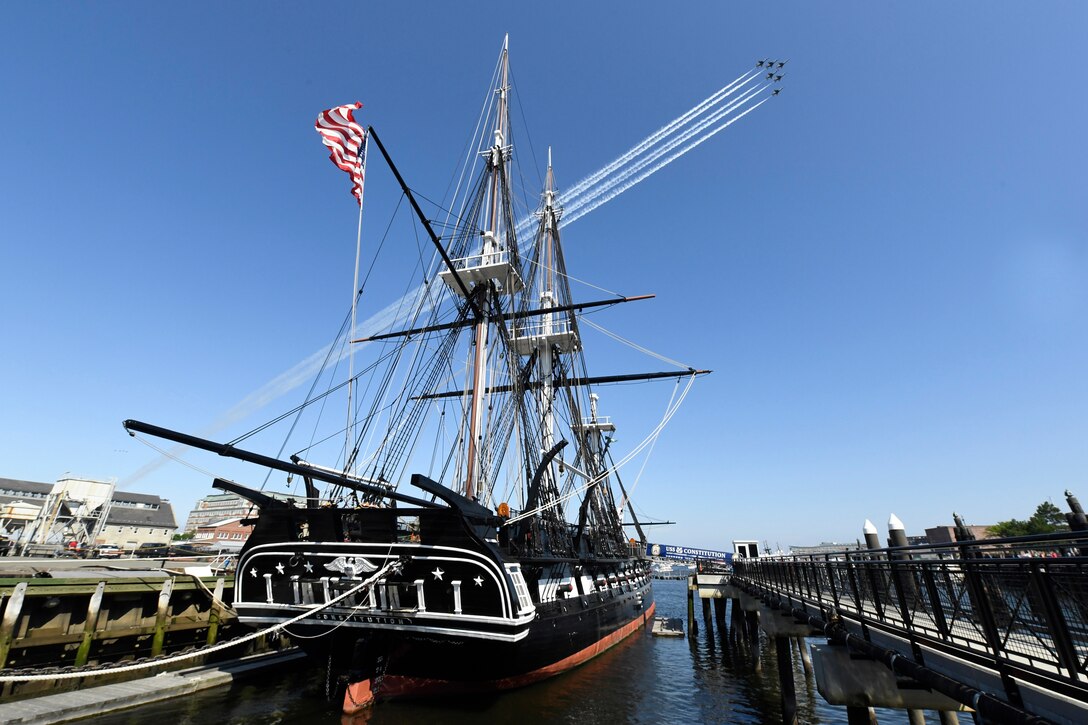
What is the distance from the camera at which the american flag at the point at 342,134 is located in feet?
39.9

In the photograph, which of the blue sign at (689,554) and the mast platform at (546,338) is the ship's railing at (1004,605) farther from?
the blue sign at (689,554)

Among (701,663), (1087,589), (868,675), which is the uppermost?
(1087,589)

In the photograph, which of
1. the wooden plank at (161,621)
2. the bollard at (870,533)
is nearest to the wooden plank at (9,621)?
the wooden plank at (161,621)

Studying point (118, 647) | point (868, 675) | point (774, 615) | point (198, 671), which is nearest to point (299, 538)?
point (198, 671)

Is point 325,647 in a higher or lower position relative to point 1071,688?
lower

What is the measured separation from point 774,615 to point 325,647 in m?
12.7

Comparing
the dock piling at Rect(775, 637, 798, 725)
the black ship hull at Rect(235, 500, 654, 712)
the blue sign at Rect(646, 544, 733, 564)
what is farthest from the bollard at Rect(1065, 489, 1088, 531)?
the blue sign at Rect(646, 544, 733, 564)

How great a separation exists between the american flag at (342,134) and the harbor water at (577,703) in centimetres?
1286

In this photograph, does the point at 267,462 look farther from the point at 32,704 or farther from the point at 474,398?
the point at 474,398

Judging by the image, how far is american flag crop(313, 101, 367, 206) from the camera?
12.2m

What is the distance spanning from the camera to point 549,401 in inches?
1342

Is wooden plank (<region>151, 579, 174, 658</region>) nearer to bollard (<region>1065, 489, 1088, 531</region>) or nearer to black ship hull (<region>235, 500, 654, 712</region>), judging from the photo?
black ship hull (<region>235, 500, 654, 712</region>)

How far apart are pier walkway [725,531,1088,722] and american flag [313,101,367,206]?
44.3 ft

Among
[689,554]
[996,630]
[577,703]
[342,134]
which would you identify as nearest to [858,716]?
[996,630]
